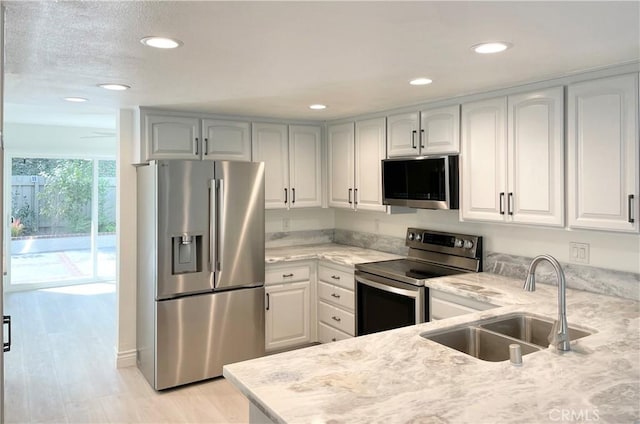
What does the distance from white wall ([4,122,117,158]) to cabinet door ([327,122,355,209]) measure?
3333 millimetres

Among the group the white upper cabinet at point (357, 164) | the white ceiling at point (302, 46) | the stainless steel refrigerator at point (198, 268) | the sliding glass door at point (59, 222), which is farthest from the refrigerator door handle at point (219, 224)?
the sliding glass door at point (59, 222)

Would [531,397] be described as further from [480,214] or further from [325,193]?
[325,193]

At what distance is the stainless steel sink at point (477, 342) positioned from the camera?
2.10m

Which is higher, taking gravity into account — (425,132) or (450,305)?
(425,132)

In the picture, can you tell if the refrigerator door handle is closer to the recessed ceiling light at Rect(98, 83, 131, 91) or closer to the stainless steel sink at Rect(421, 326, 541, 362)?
the recessed ceiling light at Rect(98, 83, 131, 91)

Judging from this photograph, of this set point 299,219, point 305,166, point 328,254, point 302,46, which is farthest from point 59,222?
point 302,46

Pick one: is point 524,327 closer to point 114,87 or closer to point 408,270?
point 408,270

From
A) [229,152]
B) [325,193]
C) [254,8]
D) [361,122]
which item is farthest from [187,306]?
[254,8]

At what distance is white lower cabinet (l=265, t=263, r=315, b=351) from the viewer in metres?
4.08

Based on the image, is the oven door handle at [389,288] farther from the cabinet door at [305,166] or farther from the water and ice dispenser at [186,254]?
the water and ice dispenser at [186,254]

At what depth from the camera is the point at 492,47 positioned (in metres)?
2.11

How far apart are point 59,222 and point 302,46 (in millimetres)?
6294

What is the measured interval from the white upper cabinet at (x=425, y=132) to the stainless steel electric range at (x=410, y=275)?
690 mm

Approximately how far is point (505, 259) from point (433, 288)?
0.65m
